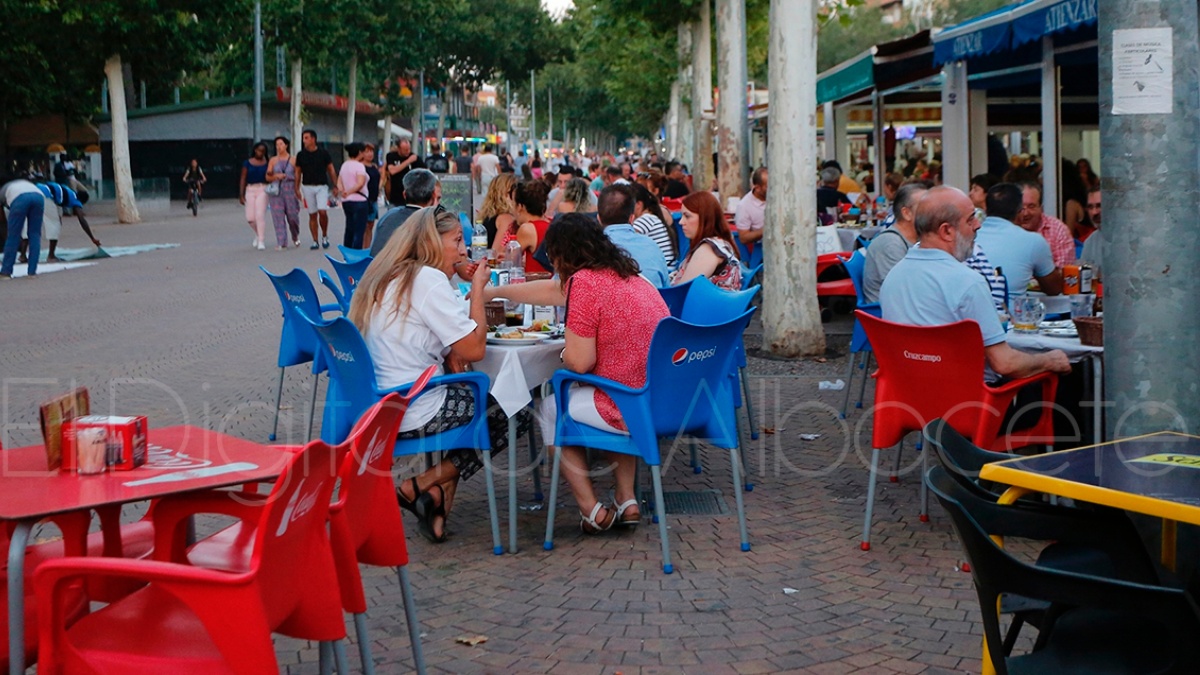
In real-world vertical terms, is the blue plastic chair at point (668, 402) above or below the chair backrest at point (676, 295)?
below

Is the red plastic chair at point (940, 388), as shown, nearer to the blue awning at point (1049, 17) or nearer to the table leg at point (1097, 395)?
the table leg at point (1097, 395)

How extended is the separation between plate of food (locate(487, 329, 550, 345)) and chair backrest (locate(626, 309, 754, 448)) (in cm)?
79

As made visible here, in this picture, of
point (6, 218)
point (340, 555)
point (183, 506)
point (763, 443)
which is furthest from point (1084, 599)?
point (6, 218)

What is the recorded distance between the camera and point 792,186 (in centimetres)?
1079

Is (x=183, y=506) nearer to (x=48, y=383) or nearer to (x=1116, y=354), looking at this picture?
(x=1116, y=354)

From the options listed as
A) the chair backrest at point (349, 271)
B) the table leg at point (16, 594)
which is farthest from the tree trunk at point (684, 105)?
the table leg at point (16, 594)

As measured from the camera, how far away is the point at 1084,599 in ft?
8.74

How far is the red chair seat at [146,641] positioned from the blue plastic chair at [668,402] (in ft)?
8.01

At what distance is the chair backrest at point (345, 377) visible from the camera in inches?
216

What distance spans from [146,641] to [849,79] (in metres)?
15.5

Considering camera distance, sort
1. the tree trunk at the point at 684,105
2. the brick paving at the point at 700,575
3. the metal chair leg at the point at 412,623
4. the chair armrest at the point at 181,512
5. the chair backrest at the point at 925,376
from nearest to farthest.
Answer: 1. the chair armrest at the point at 181,512
2. the metal chair leg at the point at 412,623
3. the brick paving at the point at 700,575
4. the chair backrest at the point at 925,376
5. the tree trunk at the point at 684,105

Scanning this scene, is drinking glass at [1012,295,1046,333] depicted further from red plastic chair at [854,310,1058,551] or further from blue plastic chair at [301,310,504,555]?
blue plastic chair at [301,310,504,555]

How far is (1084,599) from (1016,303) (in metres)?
3.52

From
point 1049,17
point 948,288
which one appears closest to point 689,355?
point 948,288
